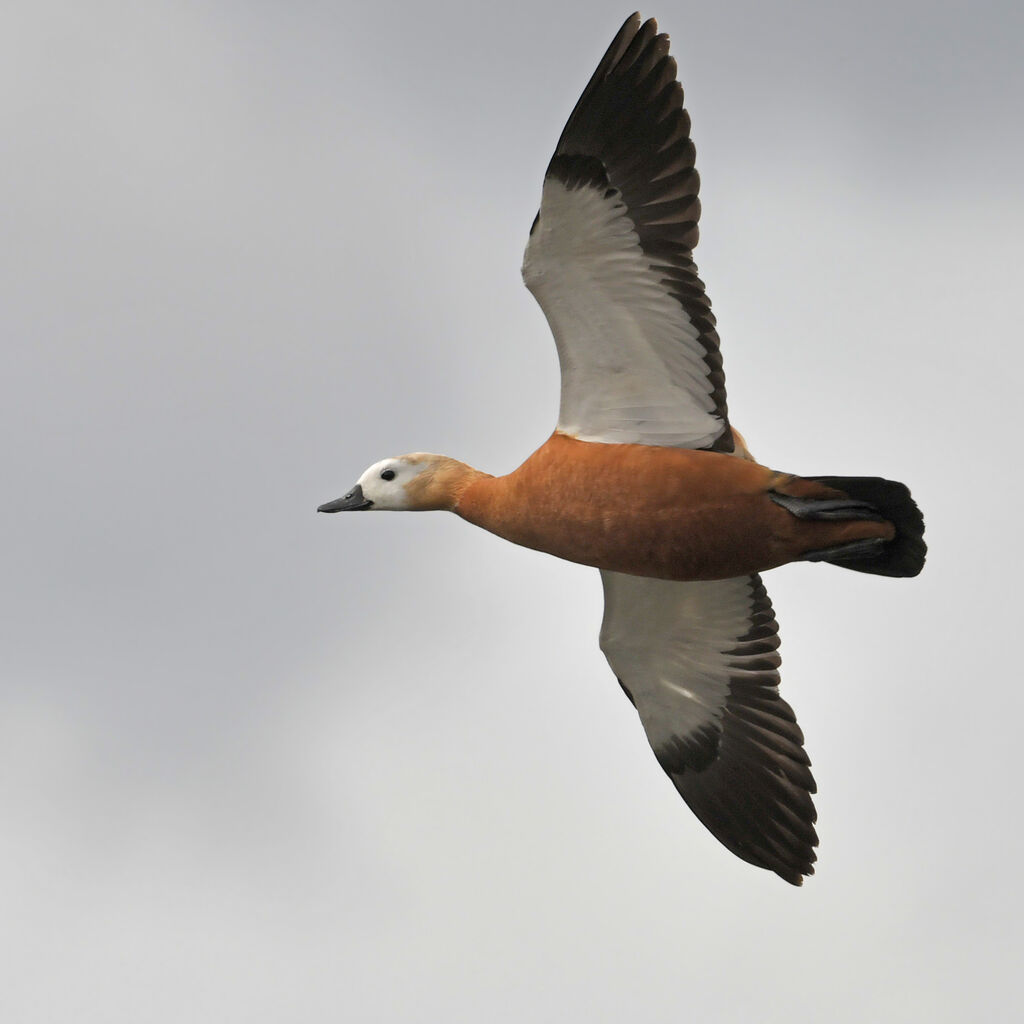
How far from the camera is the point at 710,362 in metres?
10.7

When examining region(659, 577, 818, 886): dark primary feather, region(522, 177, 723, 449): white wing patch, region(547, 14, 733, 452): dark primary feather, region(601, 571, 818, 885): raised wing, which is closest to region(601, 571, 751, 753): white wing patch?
region(601, 571, 818, 885): raised wing

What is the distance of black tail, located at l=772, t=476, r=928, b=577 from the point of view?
33.3ft

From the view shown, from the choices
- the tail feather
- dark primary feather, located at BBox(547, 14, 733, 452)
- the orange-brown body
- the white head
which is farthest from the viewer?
the white head

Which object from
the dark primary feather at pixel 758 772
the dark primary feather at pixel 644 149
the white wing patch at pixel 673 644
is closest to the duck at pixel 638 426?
the dark primary feather at pixel 644 149

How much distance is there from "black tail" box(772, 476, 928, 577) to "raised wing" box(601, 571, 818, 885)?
84.3 inches

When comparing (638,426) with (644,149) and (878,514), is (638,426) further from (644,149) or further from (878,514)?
(644,149)

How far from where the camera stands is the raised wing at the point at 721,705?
40.5 feet

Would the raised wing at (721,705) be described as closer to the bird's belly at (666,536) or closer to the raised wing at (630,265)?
the bird's belly at (666,536)

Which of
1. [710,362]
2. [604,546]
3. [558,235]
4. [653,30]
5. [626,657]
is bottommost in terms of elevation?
[626,657]

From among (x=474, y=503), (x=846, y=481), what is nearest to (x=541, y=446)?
(x=474, y=503)

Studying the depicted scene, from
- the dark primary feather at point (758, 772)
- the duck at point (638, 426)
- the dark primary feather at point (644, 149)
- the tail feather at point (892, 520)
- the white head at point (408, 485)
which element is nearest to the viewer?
the dark primary feather at point (644, 149)

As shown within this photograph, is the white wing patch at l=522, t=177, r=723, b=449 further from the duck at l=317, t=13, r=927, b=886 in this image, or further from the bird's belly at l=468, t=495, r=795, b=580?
the bird's belly at l=468, t=495, r=795, b=580

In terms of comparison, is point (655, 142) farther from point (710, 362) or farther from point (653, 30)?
point (710, 362)

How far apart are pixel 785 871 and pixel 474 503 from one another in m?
3.79
